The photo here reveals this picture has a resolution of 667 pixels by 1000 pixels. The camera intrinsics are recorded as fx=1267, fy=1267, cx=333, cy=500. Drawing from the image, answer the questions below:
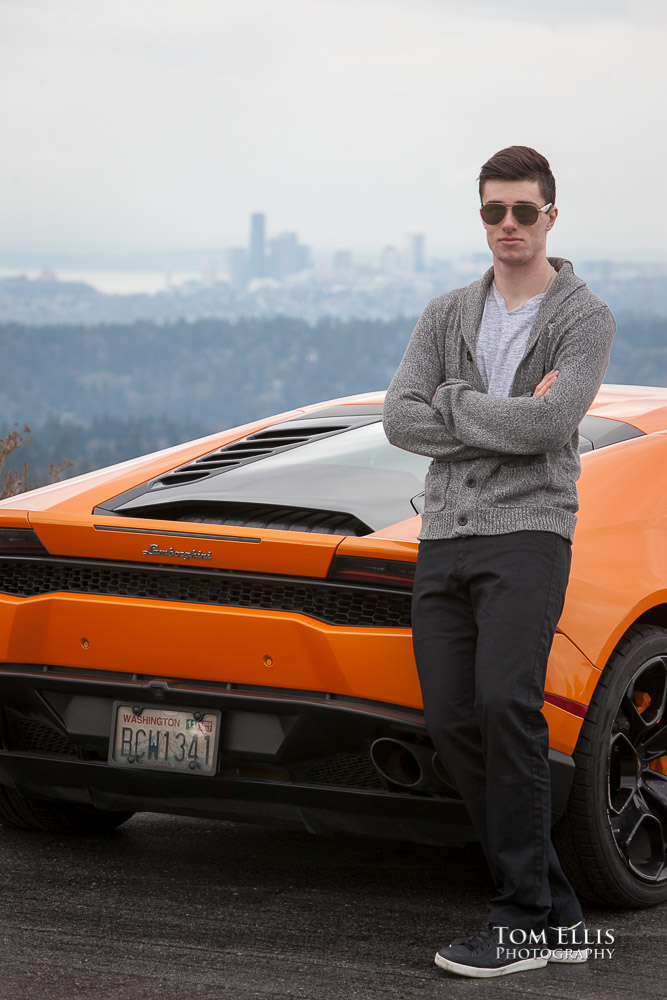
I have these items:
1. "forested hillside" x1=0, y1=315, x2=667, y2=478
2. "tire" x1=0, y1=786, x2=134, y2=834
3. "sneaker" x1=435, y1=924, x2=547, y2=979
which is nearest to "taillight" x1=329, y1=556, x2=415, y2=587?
"sneaker" x1=435, y1=924, x2=547, y2=979

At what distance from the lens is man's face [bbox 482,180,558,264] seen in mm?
3090

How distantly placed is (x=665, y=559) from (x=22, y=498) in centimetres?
183

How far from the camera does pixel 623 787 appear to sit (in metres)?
3.36

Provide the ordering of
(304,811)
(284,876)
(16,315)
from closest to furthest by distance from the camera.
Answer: (304,811) → (284,876) → (16,315)

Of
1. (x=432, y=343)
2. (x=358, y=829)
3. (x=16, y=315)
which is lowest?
(x=16, y=315)

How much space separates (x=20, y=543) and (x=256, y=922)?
1163 millimetres

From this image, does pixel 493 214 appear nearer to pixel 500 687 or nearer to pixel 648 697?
pixel 500 687

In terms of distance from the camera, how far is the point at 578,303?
306 centimetres

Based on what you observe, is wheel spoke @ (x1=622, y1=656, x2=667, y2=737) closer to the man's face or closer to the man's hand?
the man's hand

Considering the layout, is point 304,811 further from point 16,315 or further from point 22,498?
point 16,315

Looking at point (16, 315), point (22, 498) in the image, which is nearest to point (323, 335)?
point (16, 315)

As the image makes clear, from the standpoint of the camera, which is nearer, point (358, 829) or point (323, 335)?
point (358, 829)

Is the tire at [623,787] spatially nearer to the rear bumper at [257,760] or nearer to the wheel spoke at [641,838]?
the wheel spoke at [641,838]

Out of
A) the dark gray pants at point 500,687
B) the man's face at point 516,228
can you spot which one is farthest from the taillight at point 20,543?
the man's face at point 516,228
